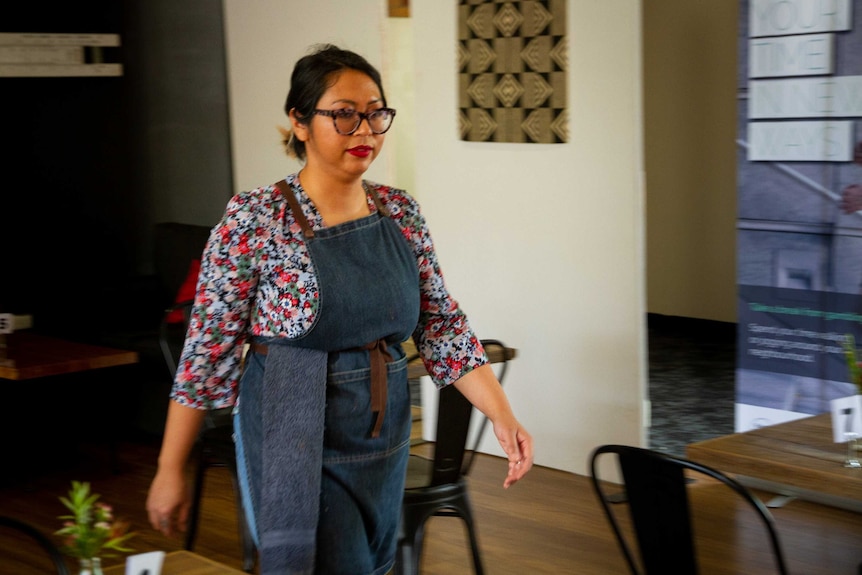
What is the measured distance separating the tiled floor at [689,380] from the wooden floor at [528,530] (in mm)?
789

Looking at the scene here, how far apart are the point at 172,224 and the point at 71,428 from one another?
1443 mm

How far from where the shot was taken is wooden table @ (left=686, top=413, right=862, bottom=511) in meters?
2.71

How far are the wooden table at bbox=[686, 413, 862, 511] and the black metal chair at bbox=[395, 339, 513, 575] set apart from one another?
0.62 metres

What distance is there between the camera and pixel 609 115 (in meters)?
4.72

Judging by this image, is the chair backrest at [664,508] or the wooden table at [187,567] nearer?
the wooden table at [187,567]

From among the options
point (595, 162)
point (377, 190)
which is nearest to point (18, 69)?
point (595, 162)

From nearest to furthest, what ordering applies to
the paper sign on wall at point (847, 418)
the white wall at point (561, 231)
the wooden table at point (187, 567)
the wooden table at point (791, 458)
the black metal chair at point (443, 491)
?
the wooden table at point (187, 567) → the wooden table at point (791, 458) → the paper sign on wall at point (847, 418) → the black metal chair at point (443, 491) → the white wall at point (561, 231)

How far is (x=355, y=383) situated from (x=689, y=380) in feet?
16.0

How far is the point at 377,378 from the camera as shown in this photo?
220 cm

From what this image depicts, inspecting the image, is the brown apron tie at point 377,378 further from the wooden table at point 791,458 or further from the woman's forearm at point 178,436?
the wooden table at point 791,458

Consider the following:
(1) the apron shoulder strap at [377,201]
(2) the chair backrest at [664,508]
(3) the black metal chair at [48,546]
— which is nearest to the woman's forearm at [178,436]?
(3) the black metal chair at [48,546]

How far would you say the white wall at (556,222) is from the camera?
15.4 feet

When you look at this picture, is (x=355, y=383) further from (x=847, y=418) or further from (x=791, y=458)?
(x=847, y=418)

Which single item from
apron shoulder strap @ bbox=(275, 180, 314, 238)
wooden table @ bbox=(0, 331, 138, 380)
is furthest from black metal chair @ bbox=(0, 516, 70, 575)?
wooden table @ bbox=(0, 331, 138, 380)
